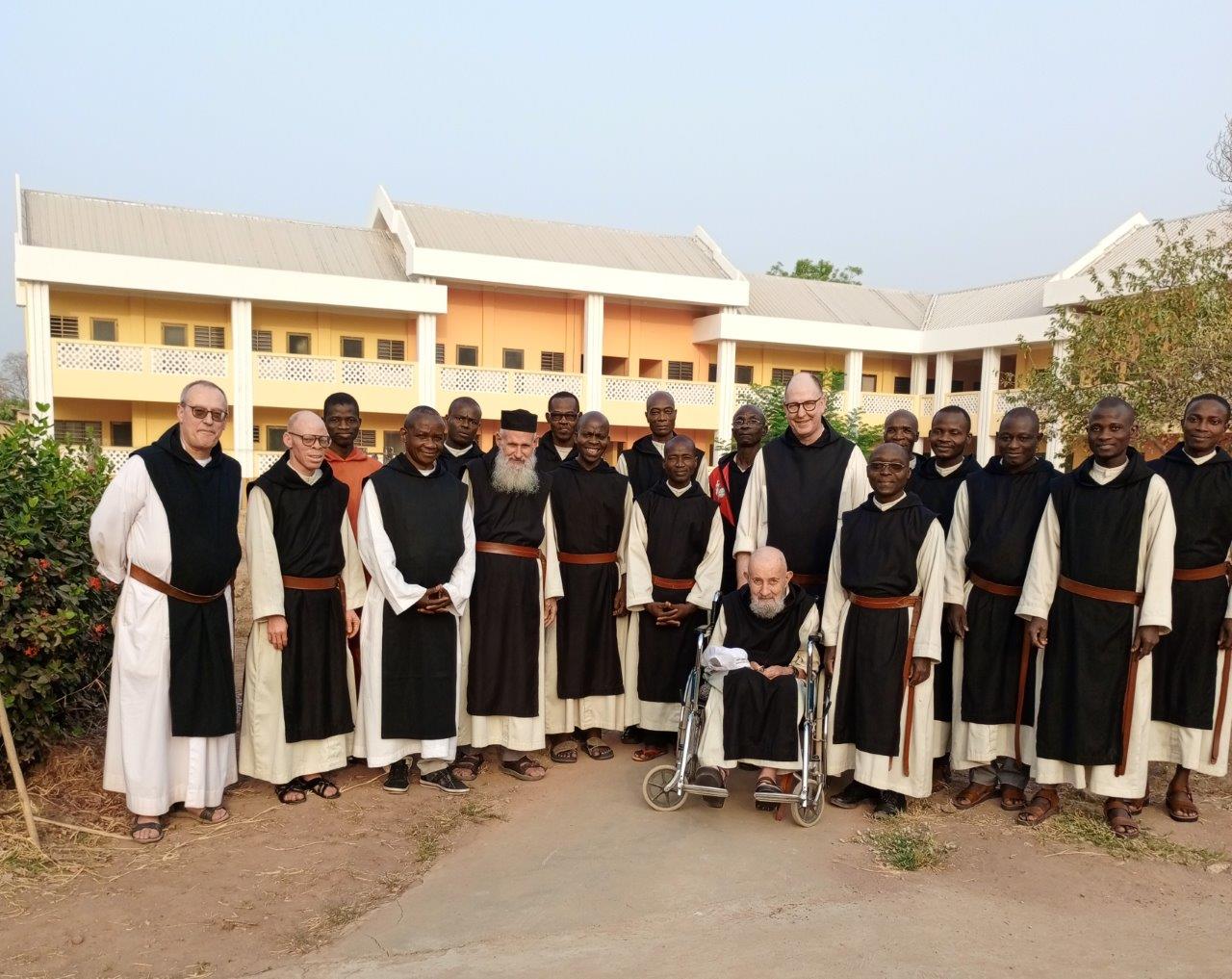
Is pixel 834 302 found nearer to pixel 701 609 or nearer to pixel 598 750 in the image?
pixel 701 609

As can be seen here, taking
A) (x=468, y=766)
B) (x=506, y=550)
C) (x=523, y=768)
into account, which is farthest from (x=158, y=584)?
(x=523, y=768)

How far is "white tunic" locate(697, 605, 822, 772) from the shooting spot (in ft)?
15.6

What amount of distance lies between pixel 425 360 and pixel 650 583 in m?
18.4

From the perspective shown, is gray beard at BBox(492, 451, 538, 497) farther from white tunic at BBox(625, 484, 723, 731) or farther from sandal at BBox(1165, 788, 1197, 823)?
sandal at BBox(1165, 788, 1197, 823)

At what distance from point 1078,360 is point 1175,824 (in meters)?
8.43

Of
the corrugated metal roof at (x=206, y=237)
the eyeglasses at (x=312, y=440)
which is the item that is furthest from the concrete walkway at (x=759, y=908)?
the corrugated metal roof at (x=206, y=237)

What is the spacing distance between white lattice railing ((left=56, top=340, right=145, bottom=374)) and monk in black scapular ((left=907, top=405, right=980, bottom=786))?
64.8 ft

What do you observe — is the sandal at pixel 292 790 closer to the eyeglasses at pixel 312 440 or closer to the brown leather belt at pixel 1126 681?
the eyeglasses at pixel 312 440

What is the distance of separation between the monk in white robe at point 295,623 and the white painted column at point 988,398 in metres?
23.5

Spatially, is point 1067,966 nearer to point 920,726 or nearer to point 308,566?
point 920,726

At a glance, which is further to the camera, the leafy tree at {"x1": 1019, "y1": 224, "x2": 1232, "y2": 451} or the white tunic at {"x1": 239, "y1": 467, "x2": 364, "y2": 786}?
the leafy tree at {"x1": 1019, "y1": 224, "x2": 1232, "y2": 451}

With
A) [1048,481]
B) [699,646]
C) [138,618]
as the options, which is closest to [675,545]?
[699,646]

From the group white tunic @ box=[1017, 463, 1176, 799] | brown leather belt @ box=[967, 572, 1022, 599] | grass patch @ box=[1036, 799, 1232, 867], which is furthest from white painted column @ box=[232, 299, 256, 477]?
grass patch @ box=[1036, 799, 1232, 867]

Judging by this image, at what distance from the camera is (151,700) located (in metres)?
4.53
